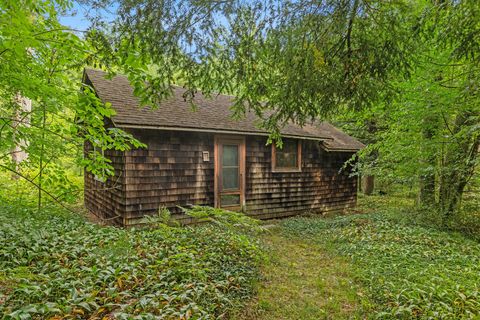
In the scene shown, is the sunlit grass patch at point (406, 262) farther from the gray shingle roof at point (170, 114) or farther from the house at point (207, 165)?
the gray shingle roof at point (170, 114)

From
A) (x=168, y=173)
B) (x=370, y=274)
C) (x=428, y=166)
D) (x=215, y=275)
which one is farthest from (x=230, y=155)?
(x=428, y=166)

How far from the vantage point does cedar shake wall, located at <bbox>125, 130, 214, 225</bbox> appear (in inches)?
252

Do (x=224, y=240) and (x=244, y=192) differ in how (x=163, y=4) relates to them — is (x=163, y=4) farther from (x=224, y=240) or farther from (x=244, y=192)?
(x=244, y=192)

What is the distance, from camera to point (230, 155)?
7.93m

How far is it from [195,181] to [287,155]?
3.25 m

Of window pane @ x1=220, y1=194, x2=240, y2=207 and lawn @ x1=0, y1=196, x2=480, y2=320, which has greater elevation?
window pane @ x1=220, y1=194, x2=240, y2=207

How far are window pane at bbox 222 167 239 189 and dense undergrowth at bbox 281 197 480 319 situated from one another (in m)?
1.81

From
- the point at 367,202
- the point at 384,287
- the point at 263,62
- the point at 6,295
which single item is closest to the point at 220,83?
the point at 263,62

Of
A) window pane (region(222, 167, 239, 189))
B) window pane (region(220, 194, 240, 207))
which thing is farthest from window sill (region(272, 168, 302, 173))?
window pane (region(220, 194, 240, 207))

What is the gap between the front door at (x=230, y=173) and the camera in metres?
7.67

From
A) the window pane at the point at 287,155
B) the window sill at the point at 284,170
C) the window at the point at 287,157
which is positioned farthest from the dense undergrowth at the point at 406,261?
the window pane at the point at 287,155

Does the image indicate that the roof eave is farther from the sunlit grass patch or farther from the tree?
the sunlit grass patch

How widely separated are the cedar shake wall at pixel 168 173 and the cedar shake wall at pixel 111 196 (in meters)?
0.20

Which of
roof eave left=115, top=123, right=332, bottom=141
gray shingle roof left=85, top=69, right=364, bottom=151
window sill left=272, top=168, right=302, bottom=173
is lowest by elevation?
window sill left=272, top=168, right=302, bottom=173
